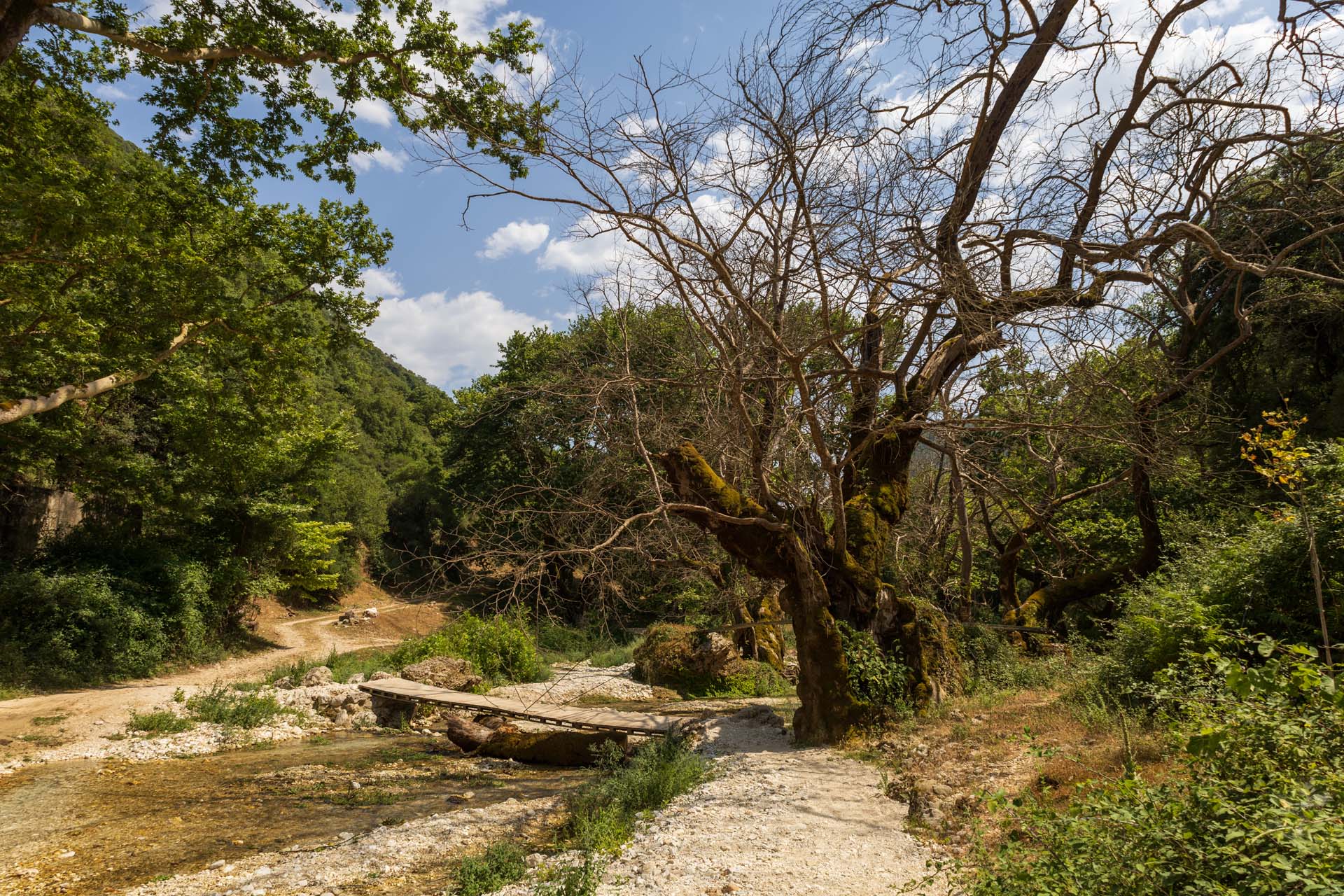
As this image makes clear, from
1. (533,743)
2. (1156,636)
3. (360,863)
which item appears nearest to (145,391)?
(533,743)

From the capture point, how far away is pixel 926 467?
12.1m

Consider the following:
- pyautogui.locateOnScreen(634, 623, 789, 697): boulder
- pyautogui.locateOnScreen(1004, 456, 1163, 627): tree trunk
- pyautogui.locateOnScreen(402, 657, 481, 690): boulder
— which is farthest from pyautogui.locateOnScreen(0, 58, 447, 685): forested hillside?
pyautogui.locateOnScreen(1004, 456, 1163, 627): tree trunk

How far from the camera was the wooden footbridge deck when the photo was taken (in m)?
9.51

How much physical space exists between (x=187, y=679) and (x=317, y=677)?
340 cm

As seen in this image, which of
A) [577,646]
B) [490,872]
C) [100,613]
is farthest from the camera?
[577,646]

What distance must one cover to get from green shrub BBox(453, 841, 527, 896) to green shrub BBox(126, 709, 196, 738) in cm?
803

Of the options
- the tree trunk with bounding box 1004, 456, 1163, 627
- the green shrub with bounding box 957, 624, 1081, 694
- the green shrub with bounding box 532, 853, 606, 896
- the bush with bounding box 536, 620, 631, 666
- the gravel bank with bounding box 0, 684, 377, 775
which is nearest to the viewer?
the green shrub with bounding box 532, 853, 606, 896

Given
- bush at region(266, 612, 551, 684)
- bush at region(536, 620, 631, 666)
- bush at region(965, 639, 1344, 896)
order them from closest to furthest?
bush at region(965, 639, 1344, 896)
bush at region(266, 612, 551, 684)
bush at region(536, 620, 631, 666)

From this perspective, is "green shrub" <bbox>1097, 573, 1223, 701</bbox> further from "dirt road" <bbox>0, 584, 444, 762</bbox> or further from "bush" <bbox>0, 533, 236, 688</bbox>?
"bush" <bbox>0, 533, 236, 688</bbox>

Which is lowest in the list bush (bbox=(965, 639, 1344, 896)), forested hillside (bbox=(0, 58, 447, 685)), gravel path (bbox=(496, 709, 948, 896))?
gravel path (bbox=(496, 709, 948, 896))

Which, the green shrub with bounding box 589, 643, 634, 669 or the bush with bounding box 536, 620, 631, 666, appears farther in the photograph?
the bush with bounding box 536, 620, 631, 666

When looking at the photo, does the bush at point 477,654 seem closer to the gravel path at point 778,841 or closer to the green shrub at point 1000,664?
the green shrub at point 1000,664

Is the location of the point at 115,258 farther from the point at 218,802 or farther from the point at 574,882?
the point at 574,882

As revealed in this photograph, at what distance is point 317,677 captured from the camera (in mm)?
14266
